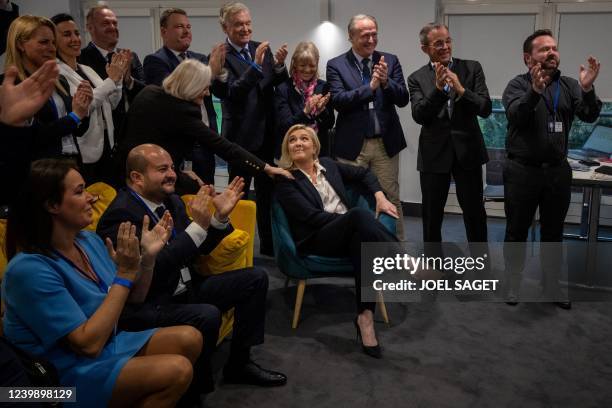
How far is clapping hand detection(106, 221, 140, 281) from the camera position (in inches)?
77.4

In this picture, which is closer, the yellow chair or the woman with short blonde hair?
the yellow chair

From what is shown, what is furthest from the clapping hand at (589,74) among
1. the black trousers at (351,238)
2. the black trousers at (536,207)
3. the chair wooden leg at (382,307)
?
the chair wooden leg at (382,307)

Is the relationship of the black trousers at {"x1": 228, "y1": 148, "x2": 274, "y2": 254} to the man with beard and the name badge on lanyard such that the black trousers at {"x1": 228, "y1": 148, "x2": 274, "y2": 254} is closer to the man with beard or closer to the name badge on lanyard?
the man with beard

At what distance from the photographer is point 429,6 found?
548 centimetres

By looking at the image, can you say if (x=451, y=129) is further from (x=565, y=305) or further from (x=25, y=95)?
(x=25, y=95)

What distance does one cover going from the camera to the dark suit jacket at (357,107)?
13.4 ft

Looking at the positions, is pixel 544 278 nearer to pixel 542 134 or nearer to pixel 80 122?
pixel 542 134

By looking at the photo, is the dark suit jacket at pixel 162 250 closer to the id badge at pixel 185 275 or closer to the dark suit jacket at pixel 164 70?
the id badge at pixel 185 275

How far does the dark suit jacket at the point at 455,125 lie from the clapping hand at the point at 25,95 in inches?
88.9

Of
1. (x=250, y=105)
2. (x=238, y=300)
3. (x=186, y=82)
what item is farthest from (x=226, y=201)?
(x=250, y=105)

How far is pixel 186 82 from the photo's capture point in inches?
124

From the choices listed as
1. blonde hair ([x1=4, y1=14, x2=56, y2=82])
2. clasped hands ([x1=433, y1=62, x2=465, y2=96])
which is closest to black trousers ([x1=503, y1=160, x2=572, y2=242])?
clasped hands ([x1=433, y1=62, x2=465, y2=96])

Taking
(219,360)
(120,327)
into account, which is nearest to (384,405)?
Answer: (219,360)

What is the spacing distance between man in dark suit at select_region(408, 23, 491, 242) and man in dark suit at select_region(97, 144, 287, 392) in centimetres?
156
